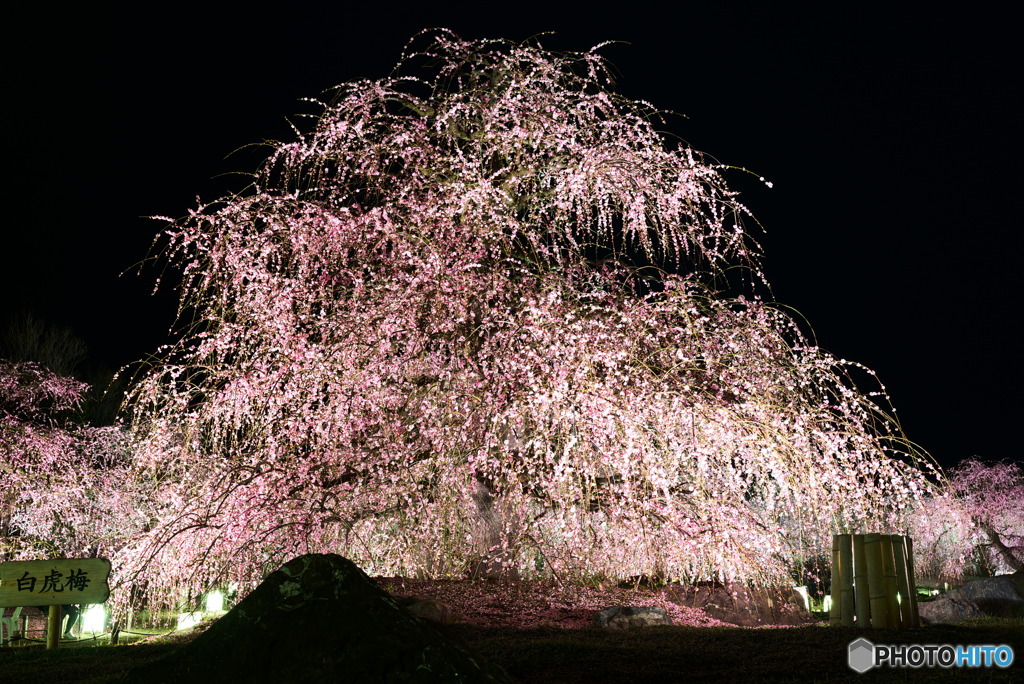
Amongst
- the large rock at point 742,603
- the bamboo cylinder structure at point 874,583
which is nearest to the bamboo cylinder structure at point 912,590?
the bamboo cylinder structure at point 874,583

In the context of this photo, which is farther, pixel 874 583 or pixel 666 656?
pixel 874 583

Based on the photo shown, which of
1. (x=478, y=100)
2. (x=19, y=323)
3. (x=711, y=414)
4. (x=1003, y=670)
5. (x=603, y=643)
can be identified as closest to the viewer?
(x=1003, y=670)

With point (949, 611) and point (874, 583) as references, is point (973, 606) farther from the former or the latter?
point (874, 583)

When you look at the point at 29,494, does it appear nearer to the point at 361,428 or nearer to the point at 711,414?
the point at 361,428

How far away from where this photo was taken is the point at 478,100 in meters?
8.41

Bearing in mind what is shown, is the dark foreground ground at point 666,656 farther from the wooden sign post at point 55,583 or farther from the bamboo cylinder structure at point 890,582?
the wooden sign post at point 55,583

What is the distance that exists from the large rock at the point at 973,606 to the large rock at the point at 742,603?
1.21 metres

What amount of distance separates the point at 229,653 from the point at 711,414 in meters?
4.66

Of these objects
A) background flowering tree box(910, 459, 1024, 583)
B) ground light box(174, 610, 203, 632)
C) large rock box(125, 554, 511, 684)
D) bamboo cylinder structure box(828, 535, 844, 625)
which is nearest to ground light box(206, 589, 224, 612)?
ground light box(174, 610, 203, 632)

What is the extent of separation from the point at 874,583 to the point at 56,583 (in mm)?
A: 6914

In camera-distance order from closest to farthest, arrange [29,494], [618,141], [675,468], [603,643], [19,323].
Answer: [603,643], [675,468], [618,141], [29,494], [19,323]

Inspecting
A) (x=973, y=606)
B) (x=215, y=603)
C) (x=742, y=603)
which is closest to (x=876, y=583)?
(x=742, y=603)

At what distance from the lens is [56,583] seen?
24.0ft

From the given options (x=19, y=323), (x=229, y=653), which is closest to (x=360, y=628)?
(x=229, y=653)
